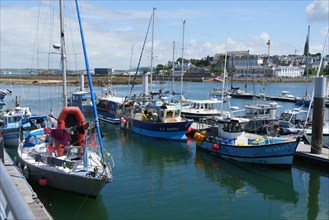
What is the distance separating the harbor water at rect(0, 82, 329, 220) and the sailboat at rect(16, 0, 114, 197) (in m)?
0.84

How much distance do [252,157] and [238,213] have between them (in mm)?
8224

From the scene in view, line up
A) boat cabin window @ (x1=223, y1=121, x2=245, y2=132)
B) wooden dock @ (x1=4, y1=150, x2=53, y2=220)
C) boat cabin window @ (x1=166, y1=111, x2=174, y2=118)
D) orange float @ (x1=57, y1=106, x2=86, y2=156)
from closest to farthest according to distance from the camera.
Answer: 1. wooden dock @ (x1=4, y1=150, x2=53, y2=220)
2. orange float @ (x1=57, y1=106, x2=86, y2=156)
3. boat cabin window @ (x1=223, y1=121, x2=245, y2=132)
4. boat cabin window @ (x1=166, y1=111, x2=174, y2=118)

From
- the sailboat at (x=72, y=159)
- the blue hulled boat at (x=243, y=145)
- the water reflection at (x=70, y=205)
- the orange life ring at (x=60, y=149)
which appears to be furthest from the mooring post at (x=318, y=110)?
the orange life ring at (x=60, y=149)

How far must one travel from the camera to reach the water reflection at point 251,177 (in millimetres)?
20094

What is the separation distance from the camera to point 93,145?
1847 cm

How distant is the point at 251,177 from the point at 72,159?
11283 millimetres

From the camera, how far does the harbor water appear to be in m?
16.8

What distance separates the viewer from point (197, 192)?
20.0 meters

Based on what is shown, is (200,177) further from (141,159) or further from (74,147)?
(74,147)

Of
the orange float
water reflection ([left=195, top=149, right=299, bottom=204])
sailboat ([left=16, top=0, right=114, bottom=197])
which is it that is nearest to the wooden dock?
sailboat ([left=16, top=0, right=114, bottom=197])

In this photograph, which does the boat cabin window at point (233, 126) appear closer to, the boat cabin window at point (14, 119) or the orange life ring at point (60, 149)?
the orange life ring at point (60, 149)

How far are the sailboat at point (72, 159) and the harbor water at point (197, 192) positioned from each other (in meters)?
0.84

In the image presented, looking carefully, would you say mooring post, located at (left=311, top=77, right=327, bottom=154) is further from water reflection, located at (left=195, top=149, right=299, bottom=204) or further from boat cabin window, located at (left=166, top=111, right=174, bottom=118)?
boat cabin window, located at (left=166, top=111, right=174, bottom=118)

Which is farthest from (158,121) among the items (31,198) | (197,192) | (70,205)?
(31,198)
